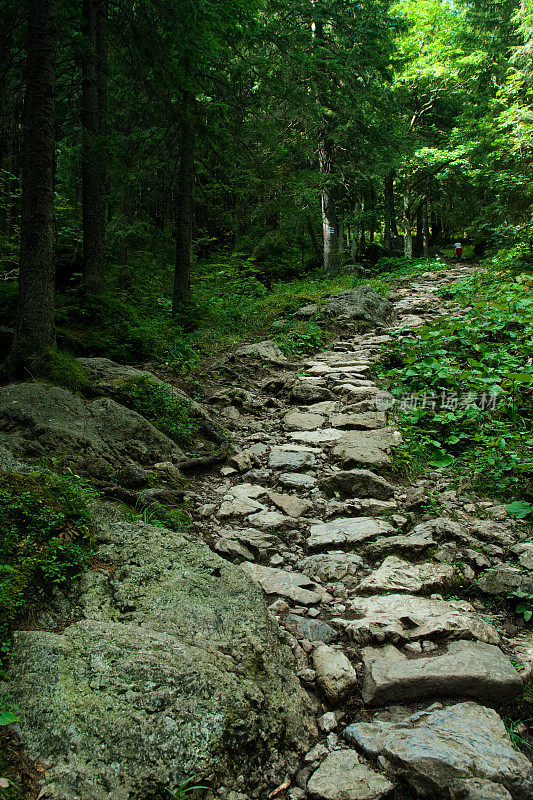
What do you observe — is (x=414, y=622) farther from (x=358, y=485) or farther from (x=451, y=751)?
(x=358, y=485)

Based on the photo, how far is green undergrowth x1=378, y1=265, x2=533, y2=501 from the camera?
178 inches

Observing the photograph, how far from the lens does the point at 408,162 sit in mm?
21922

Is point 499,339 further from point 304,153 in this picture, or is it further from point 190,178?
point 304,153

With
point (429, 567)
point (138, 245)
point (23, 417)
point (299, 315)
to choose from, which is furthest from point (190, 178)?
point (429, 567)

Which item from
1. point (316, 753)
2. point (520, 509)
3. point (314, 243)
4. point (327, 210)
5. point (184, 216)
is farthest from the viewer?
point (314, 243)

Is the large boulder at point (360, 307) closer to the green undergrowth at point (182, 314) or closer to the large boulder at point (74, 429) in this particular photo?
the green undergrowth at point (182, 314)

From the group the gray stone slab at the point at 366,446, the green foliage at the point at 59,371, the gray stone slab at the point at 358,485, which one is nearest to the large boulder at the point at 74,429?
the green foliage at the point at 59,371

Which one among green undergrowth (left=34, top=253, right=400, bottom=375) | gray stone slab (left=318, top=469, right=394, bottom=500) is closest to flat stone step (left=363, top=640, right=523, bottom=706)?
gray stone slab (left=318, top=469, right=394, bottom=500)

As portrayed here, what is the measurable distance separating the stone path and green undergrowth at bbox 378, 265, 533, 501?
29 cm

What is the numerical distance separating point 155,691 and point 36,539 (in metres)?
1.04

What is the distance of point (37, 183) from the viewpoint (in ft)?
17.3

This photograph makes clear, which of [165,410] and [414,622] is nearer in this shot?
[414,622]

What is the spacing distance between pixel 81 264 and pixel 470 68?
2503cm

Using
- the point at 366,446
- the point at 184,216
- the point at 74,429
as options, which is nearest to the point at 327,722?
the point at 74,429
